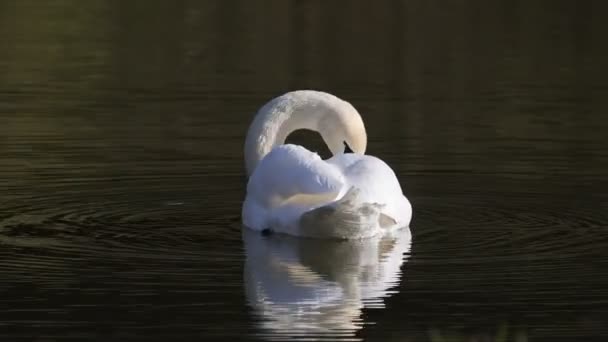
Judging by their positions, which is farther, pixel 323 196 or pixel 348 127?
pixel 348 127

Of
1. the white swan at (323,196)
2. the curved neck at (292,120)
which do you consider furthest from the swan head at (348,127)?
the white swan at (323,196)

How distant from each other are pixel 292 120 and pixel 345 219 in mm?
Answer: 2134

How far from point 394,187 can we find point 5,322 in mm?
3478

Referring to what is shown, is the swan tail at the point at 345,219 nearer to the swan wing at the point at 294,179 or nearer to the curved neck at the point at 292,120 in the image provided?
the swan wing at the point at 294,179

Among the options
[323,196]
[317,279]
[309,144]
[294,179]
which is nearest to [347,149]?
[323,196]

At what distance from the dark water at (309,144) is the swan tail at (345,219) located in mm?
101

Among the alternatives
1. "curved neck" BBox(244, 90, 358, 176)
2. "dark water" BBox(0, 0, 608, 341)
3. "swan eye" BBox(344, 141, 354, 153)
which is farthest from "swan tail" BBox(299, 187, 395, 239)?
"swan eye" BBox(344, 141, 354, 153)

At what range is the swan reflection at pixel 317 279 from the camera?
8.93m

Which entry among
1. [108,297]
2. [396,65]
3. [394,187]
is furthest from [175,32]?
[108,297]

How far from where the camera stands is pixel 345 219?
36.5 feet

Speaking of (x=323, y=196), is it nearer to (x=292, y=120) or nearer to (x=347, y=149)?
(x=292, y=120)

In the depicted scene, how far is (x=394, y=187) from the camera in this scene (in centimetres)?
1162

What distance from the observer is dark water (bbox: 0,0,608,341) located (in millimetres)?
9195

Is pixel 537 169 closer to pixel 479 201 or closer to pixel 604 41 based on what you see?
pixel 479 201
